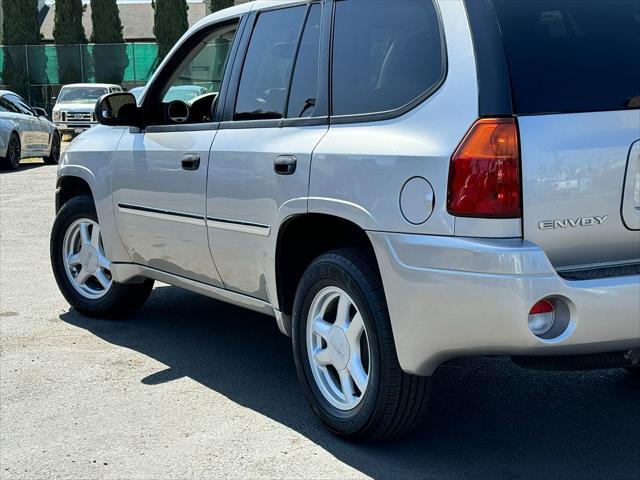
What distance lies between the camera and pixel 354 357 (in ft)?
13.5

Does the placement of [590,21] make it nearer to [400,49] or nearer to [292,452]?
[400,49]

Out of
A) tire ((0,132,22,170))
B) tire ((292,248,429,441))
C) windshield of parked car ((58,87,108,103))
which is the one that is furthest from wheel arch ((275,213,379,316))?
windshield of parked car ((58,87,108,103))

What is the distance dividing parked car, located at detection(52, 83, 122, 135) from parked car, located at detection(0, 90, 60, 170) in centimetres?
707

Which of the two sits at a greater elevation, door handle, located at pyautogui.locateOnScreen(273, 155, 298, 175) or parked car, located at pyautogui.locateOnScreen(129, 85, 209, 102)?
parked car, located at pyautogui.locateOnScreen(129, 85, 209, 102)

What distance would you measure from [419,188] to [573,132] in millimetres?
595

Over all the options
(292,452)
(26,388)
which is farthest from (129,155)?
(292,452)

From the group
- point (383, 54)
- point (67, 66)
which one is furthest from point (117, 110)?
point (67, 66)

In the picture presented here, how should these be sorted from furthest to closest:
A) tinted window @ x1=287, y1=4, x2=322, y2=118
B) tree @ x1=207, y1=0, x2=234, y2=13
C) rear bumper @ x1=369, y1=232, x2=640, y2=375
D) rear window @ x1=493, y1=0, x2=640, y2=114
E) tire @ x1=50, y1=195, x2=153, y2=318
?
tree @ x1=207, y1=0, x2=234, y2=13 < tire @ x1=50, y1=195, x2=153, y2=318 < tinted window @ x1=287, y1=4, x2=322, y2=118 < rear window @ x1=493, y1=0, x2=640, y2=114 < rear bumper @ x1=369, y1=232, x2=640, y2=375

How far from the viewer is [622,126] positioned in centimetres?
350

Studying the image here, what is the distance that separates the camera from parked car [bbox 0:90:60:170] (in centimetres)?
1856

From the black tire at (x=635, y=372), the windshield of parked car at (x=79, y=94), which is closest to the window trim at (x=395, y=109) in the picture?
the black tire at (x=635, y=372)

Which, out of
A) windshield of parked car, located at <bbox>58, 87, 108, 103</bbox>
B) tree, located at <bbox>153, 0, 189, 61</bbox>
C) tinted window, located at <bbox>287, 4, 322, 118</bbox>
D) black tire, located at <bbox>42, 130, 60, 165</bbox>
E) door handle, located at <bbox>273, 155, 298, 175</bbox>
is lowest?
black tire, located at <bbox>42, 130, 60, 165</bbox>

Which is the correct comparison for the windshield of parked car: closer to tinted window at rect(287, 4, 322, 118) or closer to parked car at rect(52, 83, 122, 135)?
parked car at rect(52, 83, 122, 135)

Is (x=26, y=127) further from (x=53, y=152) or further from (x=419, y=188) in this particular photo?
(x=419, y=188)
